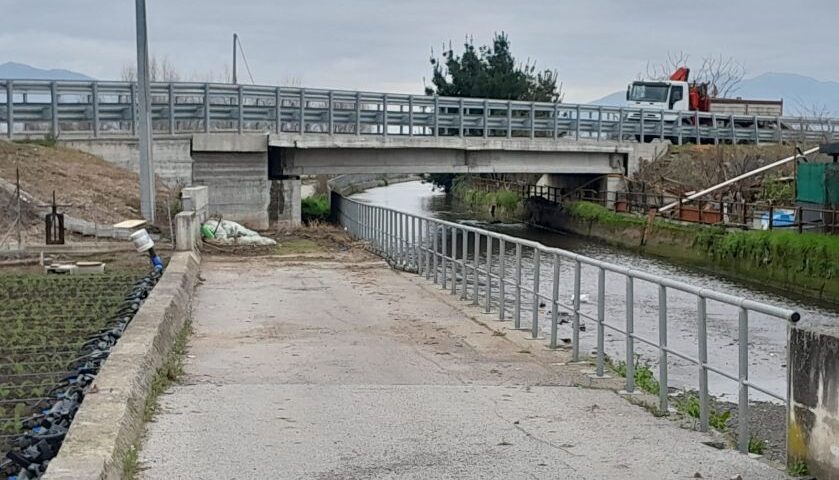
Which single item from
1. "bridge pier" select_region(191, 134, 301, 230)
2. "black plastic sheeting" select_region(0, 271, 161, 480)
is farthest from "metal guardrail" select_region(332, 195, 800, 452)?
"black plastic sheeting" select_region(0, 271, 161, 480)

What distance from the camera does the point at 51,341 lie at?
37.5ft

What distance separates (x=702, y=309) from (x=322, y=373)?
149 inches

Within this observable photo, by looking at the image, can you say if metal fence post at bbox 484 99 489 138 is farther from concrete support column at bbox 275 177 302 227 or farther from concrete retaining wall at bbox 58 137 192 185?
concrete retaining wall at bbox 58 137 192 185

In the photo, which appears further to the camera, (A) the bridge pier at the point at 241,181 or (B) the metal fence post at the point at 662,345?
(A) the bridge pier at the point at 241,181

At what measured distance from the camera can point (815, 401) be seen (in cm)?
642

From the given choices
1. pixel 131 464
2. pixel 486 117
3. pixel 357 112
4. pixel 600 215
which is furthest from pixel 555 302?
pixel 600 215

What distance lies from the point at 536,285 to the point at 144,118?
544 inches

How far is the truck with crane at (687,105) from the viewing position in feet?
166

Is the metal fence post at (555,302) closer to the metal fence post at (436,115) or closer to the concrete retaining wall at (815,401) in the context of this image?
the concrete retaining wall at (815,401)

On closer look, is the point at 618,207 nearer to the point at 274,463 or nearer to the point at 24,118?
the point at 24,118

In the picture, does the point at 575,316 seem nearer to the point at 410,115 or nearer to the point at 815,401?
the point at 815,401

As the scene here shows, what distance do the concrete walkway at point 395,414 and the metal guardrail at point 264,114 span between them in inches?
734

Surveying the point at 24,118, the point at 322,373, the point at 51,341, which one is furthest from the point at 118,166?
the point at 322,373

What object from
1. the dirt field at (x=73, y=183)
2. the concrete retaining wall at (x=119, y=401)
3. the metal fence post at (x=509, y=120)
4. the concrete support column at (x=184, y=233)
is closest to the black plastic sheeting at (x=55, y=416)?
the concrete retaining wall at (x=119, y=401)
